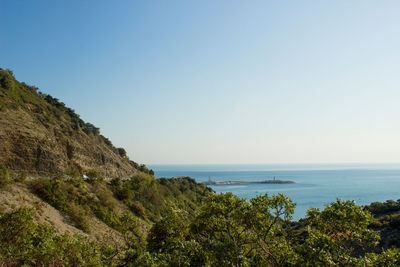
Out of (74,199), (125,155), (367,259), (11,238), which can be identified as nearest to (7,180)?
(74,199)

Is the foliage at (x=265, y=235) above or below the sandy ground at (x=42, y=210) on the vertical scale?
above

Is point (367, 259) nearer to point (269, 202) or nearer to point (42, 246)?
point (269, 202)

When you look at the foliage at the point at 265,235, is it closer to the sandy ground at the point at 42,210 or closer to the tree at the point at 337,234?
the tree at the point at 337,234

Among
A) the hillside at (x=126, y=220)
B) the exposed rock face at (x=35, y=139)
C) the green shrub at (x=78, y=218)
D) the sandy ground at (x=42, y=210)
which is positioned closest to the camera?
the hillside at (x=126, y=220)

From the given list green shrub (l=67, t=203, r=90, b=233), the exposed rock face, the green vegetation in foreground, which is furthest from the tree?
the exposed rock face

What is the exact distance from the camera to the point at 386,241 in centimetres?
1955

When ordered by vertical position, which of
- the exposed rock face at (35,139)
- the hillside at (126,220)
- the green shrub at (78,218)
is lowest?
the green shrub at (78,218)

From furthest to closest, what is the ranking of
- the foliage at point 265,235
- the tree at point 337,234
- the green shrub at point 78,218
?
the green shrub at point 78,218, the foliage at point 265,235, the tree at point 337,234

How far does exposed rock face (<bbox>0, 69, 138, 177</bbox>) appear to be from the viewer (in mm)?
24134

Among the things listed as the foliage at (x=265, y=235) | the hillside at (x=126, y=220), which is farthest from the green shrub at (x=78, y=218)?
the foliage at (x=265, y=235)

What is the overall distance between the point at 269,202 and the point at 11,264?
7100mm

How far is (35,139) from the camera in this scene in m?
26.7

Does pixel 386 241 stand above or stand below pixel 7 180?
below

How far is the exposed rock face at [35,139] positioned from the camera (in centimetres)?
2413
